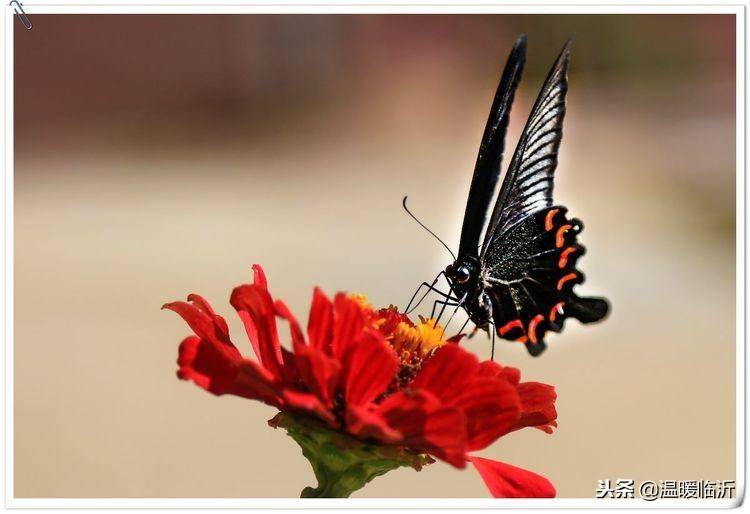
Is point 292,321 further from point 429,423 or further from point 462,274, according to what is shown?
point 462,274

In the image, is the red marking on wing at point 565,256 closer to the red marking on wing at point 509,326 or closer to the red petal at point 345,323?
the red marking on wing at point 509,326

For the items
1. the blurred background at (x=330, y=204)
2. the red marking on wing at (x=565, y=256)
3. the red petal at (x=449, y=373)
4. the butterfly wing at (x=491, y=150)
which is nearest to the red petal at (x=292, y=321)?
the red petal at (x=449, y=373)

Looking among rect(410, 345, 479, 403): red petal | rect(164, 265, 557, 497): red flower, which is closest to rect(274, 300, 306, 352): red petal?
rect(164, 265, 557, 497): red flower

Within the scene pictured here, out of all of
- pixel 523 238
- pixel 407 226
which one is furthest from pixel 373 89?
pixel 523 238
